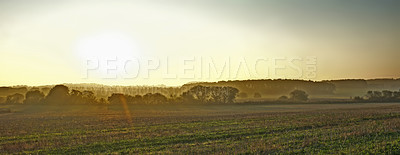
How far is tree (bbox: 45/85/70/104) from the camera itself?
107m

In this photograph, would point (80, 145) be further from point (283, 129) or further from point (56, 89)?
point (56, 89)

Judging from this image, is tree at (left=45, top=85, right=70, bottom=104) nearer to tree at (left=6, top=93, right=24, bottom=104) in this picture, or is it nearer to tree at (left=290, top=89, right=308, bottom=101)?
tree at (left=6, top=93, right=24, bottom=104)

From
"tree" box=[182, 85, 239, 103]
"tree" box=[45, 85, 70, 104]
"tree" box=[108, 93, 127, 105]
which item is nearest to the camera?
"tree" box=[45, 85, 70, 104]

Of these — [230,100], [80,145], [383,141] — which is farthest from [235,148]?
[230,100]

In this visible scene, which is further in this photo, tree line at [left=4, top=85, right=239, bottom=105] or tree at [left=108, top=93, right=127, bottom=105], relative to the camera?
tree at [left=108, top=93, right=127, bottom=105]

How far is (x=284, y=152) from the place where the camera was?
18531mm

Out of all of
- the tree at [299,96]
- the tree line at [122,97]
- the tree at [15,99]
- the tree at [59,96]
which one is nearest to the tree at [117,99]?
the tree line at [122,97]

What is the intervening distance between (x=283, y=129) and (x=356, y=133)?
276 inches

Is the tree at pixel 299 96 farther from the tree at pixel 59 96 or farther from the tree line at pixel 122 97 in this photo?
the tree at pixel 59 96

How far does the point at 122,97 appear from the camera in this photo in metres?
111

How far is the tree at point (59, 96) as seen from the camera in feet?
350

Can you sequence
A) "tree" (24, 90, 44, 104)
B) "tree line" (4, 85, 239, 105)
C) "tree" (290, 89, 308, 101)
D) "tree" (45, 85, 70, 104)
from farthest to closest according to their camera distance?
"tree" (290, 89, 308, 101)
"tree" (24, 90, 44, 104)
"tree line" (4, 85, 239, 105)
"tree" (45, 85, 70, 104)

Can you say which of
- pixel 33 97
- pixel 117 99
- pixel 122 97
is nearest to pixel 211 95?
pixel 122 97

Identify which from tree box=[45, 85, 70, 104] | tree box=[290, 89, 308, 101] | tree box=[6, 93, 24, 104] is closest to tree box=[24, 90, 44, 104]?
tree box=[45, 85, 70, 104]
